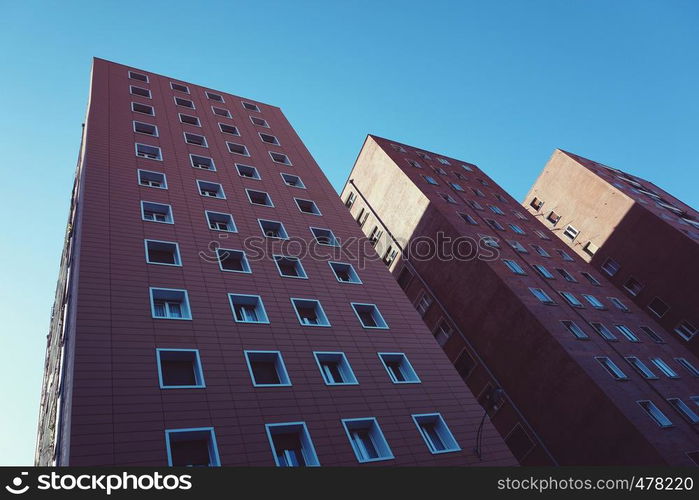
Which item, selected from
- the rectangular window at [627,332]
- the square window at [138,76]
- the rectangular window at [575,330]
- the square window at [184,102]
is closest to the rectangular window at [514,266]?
the rectangular window at [575,330]

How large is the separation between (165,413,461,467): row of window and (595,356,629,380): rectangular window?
12.9 meters

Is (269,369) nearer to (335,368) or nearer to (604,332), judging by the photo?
(335,368)

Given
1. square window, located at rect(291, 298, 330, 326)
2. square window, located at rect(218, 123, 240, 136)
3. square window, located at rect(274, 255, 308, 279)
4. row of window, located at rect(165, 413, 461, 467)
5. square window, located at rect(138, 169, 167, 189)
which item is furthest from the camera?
square window, located at rect(218, 123, 240, 136)

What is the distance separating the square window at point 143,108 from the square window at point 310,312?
74.2 ft

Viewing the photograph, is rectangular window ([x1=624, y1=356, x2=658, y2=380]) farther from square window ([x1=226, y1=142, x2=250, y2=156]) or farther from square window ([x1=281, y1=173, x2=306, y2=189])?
square window ([x1=226, y1=142, x2=250, y2=156])

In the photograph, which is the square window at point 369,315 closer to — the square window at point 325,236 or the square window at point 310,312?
the square window at point 310,312

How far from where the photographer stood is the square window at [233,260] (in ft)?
81.6

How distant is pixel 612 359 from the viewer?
2875cm

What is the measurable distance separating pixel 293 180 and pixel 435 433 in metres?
22.3

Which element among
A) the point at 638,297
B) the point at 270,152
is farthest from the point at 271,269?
the point at 638,297

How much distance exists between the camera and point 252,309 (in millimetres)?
23125

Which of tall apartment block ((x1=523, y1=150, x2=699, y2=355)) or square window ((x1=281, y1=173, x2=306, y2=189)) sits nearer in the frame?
square window ((x1=281, y1=173, x2=306, y2=189))

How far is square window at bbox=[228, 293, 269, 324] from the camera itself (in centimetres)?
2225

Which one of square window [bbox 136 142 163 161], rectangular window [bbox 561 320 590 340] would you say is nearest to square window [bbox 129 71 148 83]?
square window [bbox 136 142 163 161]
